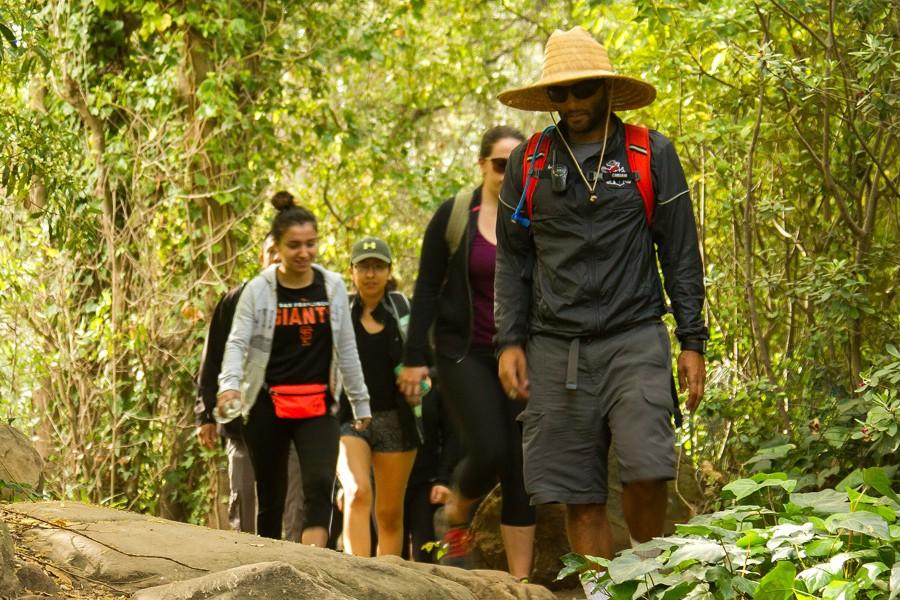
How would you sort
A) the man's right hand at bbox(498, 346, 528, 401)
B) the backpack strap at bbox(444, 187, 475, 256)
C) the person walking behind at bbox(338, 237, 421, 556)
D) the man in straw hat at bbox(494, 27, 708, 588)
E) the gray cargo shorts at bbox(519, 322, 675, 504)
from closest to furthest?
the gray cargo shorts at bbox(519, 322, 675, 504)
the man in straw hat at bbox(494, 27, 708, 588)
the man's right hand at bbox(498, 346, 528, 401)
the backpack strap at bbox(444, 187, 475, 256)
the person walking behind at bbox(338, 237, 421, 556)

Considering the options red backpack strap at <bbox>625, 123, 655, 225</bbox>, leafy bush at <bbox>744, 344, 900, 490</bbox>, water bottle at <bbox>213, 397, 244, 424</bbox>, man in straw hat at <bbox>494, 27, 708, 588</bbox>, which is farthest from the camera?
water bottle at <bbox>213, 397, 244, 424</bbox>

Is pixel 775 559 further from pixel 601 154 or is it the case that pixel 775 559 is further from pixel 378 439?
pixel 378 439

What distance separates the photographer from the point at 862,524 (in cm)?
421

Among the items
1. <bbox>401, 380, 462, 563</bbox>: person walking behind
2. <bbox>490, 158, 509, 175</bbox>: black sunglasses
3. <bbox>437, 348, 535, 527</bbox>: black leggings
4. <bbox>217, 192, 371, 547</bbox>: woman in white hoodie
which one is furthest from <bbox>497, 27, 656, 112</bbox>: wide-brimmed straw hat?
<bbox>401, 380, 462, 563</bbox>: person walking behind

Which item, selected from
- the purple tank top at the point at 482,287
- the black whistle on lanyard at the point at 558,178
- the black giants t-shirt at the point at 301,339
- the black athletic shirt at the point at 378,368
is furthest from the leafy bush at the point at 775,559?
the black athletic shirt at the point at 378,368

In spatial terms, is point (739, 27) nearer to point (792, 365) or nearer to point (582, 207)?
point (792, 365)

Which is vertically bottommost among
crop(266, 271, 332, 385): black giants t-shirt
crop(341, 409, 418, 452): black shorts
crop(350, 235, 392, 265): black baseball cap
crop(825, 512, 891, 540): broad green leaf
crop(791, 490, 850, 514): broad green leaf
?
crop(341, 409, 418, 452): black shorts

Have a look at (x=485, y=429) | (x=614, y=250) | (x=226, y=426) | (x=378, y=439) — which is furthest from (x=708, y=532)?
(x=378, y=439)

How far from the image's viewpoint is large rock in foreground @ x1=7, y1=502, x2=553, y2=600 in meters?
4.30

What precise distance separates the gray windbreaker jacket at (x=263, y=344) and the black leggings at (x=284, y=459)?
5.4 inches

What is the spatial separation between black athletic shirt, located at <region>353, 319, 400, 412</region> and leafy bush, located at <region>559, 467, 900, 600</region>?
3995 millimetres

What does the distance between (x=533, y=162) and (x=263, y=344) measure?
2.48 m

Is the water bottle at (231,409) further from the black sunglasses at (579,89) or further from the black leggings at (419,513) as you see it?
the black sunglasses at (579,89)

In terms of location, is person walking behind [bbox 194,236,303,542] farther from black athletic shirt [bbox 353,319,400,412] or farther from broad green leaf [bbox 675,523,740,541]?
broad green leaf [bbox 675,523,740,541]
